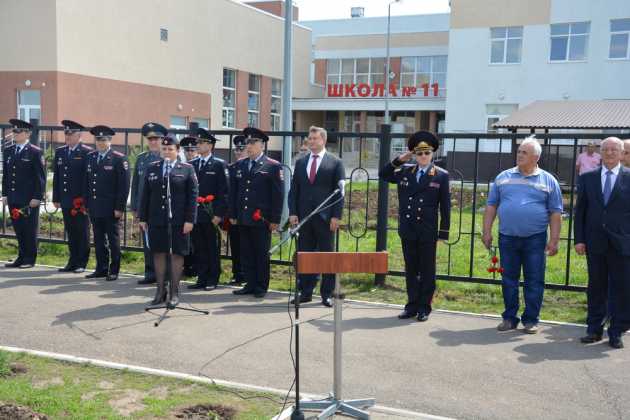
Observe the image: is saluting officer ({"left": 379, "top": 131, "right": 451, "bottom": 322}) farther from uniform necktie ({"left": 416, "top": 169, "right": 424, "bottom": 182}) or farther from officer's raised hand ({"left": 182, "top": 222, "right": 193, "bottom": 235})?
officer's raised hand ({"left": 182, "top": 222, "right": 193, "bottom": 235})

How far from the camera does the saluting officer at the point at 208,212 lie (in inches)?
325

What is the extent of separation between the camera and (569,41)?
31359 millimetres

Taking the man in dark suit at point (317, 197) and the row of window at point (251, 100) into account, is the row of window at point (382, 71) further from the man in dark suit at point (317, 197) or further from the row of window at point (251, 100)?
the man in dark suit at point (317, 197)

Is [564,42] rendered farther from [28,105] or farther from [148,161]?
[148,161]

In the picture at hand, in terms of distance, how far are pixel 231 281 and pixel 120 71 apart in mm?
28525

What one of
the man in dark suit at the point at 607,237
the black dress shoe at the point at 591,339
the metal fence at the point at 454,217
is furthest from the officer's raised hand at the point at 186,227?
the black dress shoe at the point at 591,339

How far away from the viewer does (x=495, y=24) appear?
32.8m

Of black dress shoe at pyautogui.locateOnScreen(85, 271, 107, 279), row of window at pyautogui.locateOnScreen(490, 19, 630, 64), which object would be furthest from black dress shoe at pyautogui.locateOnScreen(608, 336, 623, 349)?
row of window at pyautogui.locateOnScreen(490, 19, 630, 64)

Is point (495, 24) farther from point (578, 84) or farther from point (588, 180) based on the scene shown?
point (588, 180)

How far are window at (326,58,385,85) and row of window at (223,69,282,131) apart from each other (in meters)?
5.10

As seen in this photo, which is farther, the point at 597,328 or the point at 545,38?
the point at 545,38

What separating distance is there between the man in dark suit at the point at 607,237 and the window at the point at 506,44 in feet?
92.8

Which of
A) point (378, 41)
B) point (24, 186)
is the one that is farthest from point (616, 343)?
point (378, 41)

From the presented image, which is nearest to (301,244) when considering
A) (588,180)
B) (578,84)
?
(588,180)
